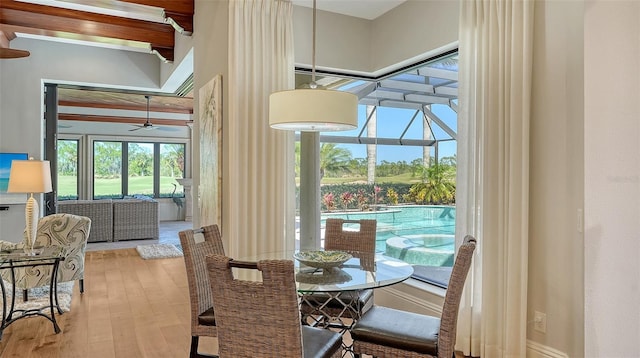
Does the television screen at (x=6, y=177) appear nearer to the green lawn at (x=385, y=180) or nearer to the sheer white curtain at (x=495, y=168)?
the green lawn at (x=385, y=180)

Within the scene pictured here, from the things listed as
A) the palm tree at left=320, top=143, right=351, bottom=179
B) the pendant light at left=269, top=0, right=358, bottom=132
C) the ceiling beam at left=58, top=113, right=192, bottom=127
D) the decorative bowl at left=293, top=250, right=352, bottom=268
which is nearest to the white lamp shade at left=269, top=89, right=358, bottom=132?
the pendant light at left=269, top=0, right=358, bottom=132

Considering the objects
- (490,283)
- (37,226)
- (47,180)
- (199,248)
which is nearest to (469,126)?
(490,283)

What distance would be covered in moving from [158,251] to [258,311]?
5.89 metres

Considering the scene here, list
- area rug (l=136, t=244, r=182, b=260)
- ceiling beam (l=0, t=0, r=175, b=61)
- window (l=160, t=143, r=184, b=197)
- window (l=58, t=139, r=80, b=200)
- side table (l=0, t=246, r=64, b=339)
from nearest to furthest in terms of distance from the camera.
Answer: side table (l=0, t=246, r=64, b=339), ceiling beam (l=0, t=0, r=175, b=61), area rug (l=136, t=244, r=182, b=260), window (l=58, t=139, r=80, b=200), window (l=160, t=143, r=184, b=197)

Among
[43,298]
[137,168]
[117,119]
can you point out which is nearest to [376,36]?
[43,298]

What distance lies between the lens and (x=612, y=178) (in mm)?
1927

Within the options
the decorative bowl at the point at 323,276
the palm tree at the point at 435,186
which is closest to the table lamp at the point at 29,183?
the decorative bowl at the point at 323,276

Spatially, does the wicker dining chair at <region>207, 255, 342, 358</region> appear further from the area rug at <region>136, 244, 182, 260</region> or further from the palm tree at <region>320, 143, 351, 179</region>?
the area rug at <region>136, 244, 182, 260</region>

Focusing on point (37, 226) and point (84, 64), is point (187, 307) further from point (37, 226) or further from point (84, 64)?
point (84, 64)

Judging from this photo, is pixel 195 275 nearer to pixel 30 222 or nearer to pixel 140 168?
pixel 30 222

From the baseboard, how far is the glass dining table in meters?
0.98

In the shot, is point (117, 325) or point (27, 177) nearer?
point (117, 325)

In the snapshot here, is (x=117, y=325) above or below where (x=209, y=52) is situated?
below

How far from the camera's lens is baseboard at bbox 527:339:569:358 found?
268 cm
